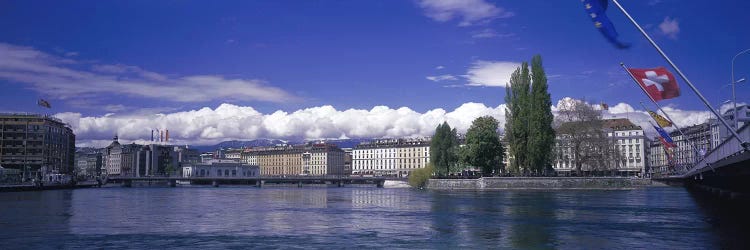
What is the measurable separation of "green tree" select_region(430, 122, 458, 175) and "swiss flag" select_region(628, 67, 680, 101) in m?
98.6

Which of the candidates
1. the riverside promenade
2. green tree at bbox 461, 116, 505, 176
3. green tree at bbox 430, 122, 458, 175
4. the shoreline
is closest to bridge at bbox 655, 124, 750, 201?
the shoreline

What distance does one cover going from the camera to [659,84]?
2916cm

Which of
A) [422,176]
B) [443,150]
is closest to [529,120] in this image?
[443,150]

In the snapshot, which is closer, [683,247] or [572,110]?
[683,247]

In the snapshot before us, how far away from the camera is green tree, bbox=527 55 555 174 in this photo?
10039 cm

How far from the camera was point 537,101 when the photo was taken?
334 ft

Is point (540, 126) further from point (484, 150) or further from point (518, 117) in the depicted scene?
point (484, 150)

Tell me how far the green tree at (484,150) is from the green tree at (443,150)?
11908 mm

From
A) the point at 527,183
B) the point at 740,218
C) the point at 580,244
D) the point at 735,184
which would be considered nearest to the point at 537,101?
the point at 527,183

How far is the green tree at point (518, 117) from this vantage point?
102 metres

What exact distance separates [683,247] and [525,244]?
22.6ft

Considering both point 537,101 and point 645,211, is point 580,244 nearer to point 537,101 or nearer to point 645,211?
point 645,211

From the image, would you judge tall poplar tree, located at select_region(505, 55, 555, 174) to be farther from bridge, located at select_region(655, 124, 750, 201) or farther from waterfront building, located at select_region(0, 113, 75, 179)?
waterfront building, located at select_region(0, 113, 75, 179)

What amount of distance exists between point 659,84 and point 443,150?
99577 millimetres
